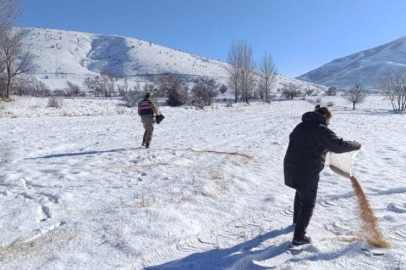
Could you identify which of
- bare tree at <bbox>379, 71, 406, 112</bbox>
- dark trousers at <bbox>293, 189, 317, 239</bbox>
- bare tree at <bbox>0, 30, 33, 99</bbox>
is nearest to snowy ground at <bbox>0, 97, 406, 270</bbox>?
dark trousers at <bbox>293, 189, 317, 239</bbox>

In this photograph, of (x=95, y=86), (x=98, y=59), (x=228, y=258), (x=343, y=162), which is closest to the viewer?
(x=228, y=258)

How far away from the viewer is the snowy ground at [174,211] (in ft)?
10.2

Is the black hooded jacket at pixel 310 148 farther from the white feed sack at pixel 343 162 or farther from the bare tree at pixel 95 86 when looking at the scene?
the bare tree at pixel 95 86

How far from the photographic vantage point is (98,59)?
10044 cm

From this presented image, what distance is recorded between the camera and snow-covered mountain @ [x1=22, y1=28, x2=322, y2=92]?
259 feet

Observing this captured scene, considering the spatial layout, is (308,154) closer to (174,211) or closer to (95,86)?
(174,211)

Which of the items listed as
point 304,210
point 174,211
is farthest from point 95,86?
point 304,210

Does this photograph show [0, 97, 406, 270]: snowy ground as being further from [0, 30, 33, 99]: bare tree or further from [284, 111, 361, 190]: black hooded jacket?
[0, 30, 33, 99]: bare tree

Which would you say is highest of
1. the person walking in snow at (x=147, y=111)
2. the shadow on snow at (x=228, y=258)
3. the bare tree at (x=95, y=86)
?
the bare tree at (x=95, y=86)

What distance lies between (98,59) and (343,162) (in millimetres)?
108983

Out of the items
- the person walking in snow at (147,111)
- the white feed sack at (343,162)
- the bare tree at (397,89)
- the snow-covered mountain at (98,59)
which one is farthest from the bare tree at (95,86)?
the white feed sack at (343,162)

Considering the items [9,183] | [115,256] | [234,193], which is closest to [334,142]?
[234,193]

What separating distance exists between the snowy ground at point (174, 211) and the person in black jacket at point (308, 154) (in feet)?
1.40

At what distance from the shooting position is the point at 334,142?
3.14 meters
